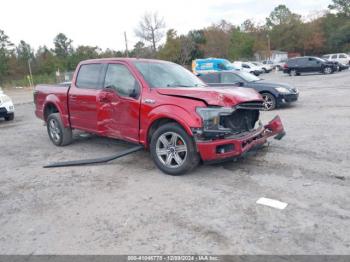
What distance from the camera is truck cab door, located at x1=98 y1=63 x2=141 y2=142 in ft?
18.5

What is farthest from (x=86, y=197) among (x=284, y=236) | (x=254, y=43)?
(x=254, y=43)

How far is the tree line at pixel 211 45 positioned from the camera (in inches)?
2327

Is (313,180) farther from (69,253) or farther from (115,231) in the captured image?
(69,253)

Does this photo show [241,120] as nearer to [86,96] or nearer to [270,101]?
[86,96]

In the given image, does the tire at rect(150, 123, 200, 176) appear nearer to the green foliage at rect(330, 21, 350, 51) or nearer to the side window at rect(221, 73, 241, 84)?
the side window at rect(221, 73, 241, 84)

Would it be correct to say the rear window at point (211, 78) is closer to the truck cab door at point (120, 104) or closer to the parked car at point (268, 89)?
the parked car at point (268, 89)

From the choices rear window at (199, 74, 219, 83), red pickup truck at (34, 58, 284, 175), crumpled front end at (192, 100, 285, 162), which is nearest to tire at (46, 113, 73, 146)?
red pickup truck at (34, 58, 284, 175)

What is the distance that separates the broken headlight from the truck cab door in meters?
1.21

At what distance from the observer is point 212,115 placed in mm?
4863

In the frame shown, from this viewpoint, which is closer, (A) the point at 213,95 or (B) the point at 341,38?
(A) the point at 213,95

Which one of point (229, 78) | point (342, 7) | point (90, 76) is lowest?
point (229, 78)

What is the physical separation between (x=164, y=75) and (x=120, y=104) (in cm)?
96

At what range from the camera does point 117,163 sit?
20.0 feet

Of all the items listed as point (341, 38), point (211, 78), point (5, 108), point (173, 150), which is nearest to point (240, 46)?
point (341, 38)
